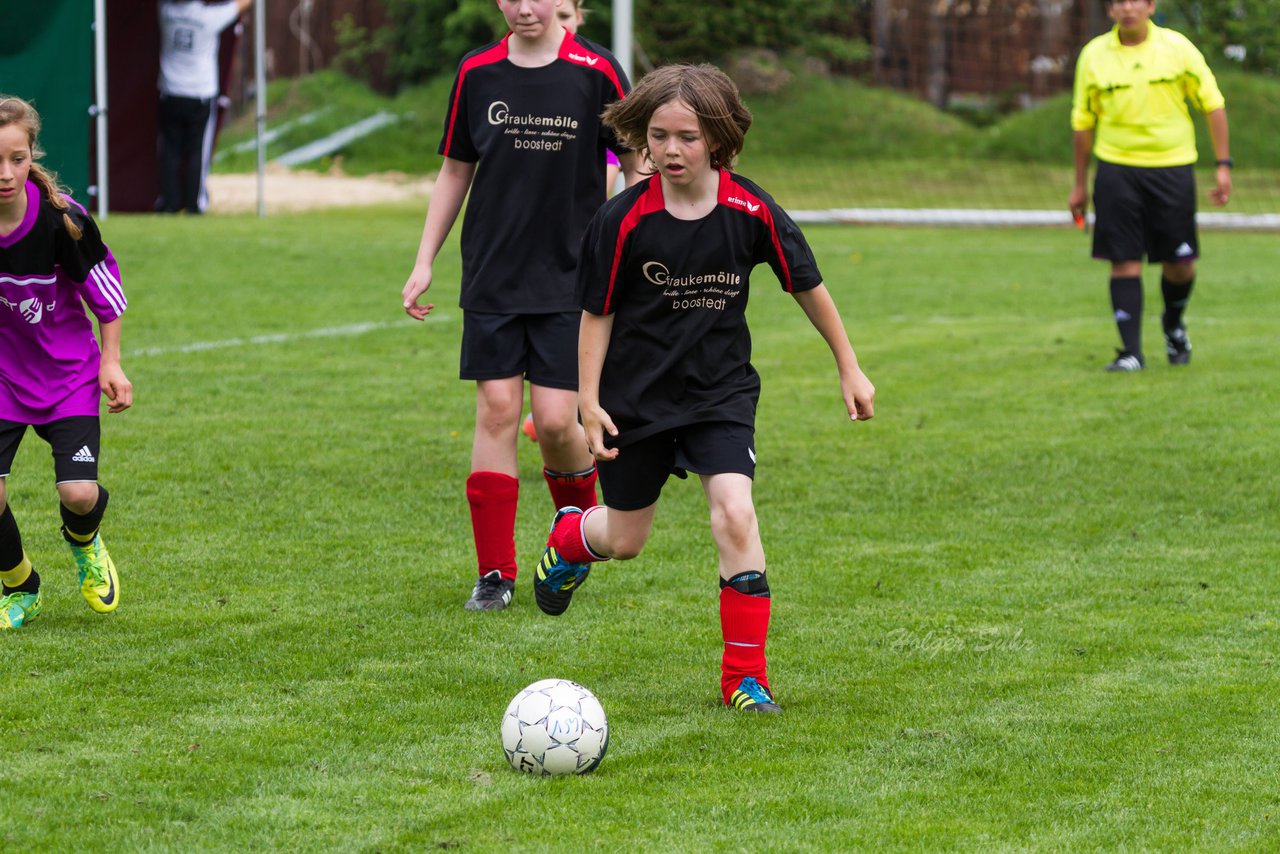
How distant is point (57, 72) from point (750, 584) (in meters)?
16.5

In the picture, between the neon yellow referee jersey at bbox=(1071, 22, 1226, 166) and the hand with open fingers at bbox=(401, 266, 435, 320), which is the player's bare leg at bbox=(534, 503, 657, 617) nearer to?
the hand with open fingers at bbox=(401, 266, 435, 320)

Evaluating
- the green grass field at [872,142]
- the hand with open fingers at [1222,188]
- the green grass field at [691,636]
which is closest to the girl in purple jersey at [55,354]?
the green grass field at [691,636]

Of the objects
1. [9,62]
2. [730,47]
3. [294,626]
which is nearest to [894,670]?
→ [294,626]

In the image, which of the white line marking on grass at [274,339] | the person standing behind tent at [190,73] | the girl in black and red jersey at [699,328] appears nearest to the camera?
the girl in black and red jersey at [699,328]

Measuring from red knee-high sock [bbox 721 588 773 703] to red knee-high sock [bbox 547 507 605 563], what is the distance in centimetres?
62

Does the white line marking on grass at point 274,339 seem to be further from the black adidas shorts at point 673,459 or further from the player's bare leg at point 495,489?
the black adidas shorts at point 673,459

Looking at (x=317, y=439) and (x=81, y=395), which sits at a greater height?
(x=81, y=395)

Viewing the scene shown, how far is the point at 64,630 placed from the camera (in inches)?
196

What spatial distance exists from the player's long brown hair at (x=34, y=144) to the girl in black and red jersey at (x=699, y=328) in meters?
1.50

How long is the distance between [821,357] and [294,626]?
639cm

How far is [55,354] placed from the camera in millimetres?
4953

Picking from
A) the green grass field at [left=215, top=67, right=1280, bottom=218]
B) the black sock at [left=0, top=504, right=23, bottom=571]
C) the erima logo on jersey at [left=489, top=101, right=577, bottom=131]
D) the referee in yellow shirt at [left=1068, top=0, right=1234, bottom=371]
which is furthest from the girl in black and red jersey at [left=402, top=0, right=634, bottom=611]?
the green grass field at [left=215, top=67, right=1280, bottom=218]

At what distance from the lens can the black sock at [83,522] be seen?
5.03 m

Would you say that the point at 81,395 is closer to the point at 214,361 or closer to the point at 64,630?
the point at 64,630
